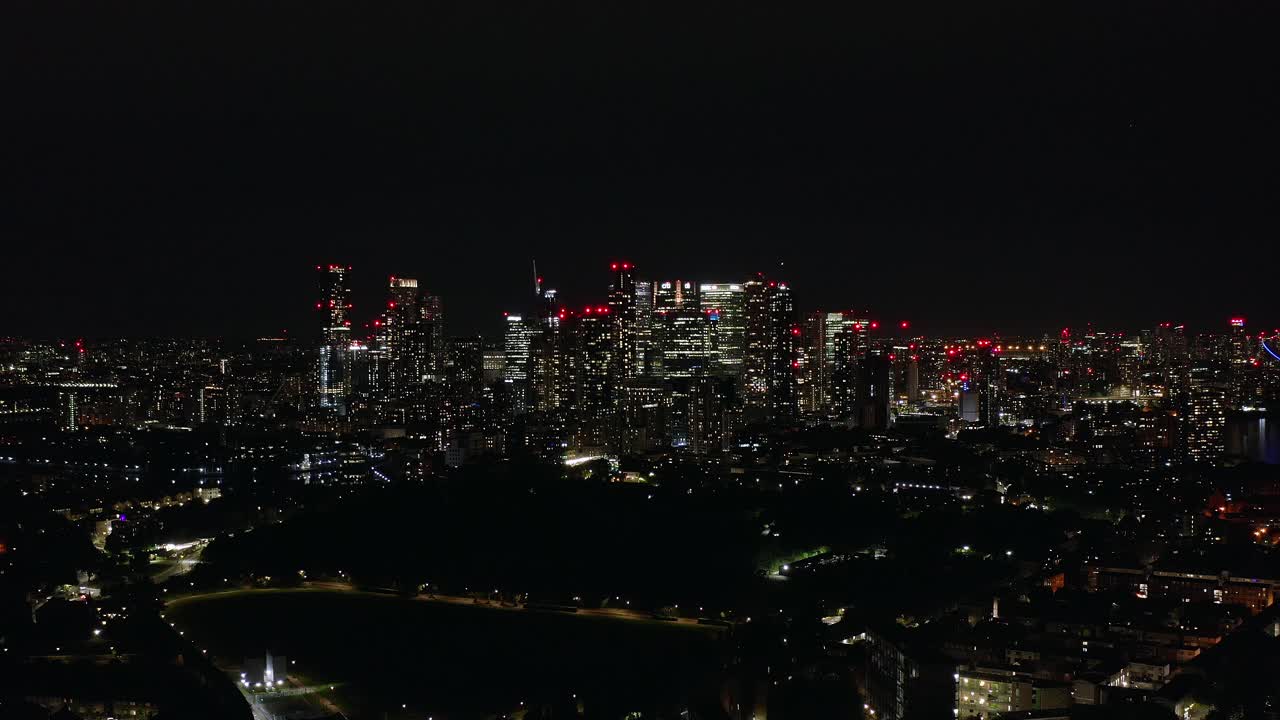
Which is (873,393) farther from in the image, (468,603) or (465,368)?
(468,603)

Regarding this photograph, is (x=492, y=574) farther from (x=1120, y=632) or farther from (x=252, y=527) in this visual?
(x=1120, y=632)

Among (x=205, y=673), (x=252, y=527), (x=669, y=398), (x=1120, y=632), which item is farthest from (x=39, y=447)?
(x=1120, y=632)

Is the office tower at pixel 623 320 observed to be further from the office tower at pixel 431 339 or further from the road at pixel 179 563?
the road at pixel 179 563

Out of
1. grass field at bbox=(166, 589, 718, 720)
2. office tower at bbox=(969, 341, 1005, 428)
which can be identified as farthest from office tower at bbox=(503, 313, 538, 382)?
grass field at bbox=(166, 589, 718, 720)

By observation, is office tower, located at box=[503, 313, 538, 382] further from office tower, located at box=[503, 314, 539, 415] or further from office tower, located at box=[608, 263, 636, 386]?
office tower, located at box=[608, 263, 636, 386]

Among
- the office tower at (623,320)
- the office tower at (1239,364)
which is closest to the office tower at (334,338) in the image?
the office tower at (623,320)

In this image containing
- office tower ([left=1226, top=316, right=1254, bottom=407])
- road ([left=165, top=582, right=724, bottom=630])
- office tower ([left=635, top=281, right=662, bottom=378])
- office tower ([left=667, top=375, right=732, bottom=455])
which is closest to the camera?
road ([left=165, top=582, right=724, bottom=630])
